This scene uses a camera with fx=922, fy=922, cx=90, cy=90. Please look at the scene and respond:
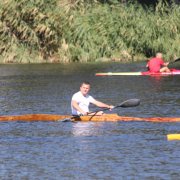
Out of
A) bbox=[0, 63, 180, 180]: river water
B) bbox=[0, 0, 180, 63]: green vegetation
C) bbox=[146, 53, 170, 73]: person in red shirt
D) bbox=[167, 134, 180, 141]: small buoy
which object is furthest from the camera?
bbox=[0, 0, 180, 63]: green vegetation

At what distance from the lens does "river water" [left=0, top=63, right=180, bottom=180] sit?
16.5m

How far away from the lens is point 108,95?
31047 millimetres

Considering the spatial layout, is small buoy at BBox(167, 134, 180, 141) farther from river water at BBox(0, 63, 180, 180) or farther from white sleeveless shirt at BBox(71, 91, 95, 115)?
white sleeveless shirt at BBox(71, 91, 95, 115)

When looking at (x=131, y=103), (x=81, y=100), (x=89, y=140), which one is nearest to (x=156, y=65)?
(x=131, y=103)

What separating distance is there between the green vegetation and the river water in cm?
1260

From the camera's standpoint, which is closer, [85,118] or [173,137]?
[173,137]

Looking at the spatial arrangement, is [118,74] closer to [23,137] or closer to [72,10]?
[72,10]

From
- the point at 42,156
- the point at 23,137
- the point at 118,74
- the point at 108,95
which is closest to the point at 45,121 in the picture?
the point at 23,137

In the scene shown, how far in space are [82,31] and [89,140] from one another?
91.6 feet

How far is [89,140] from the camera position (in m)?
19.9

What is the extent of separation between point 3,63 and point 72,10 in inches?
181

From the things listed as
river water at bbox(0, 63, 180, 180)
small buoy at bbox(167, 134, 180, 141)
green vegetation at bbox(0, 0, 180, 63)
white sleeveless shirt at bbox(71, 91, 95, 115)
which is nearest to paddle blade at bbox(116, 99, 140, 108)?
river water at bbox(0, 63, 180, 180)

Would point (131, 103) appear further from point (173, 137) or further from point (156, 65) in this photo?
point (156, 65)

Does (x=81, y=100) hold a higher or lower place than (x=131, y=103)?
higher
